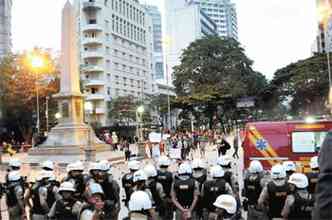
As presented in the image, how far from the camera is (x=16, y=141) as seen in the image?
53.2m

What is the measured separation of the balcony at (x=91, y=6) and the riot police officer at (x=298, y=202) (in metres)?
69.5

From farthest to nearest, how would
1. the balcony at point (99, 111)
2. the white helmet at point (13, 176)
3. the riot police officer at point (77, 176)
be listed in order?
the balcony at point (99, 111)
the white helmet at point (13, 176)
the riot police officer at point (77, 176)

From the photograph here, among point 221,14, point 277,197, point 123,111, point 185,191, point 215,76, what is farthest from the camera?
point 221,14

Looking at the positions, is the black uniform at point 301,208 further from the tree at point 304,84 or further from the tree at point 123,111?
the tree at point 123,111

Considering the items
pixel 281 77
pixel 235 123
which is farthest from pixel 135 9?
pixel 281 77

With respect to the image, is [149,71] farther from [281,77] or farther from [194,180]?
[194,180]

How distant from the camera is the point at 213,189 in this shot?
6.88m

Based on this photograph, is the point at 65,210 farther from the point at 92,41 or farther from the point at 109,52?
the point at 109,52

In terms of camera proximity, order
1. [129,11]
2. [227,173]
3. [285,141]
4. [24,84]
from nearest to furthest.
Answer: [227,173]
[285,141]
[24,84]
[129,11]

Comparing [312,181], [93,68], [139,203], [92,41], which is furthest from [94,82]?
[139,203]

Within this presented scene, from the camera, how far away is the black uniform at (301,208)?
5812mm

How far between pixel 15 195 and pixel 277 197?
163 inches

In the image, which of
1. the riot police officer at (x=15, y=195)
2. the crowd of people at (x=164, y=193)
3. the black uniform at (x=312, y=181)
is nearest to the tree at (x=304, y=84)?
the black uniform at (x=312, y=181)

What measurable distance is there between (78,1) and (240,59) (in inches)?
1129
